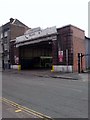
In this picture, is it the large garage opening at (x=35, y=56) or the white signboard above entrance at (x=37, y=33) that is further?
the large garage opening at (x=35, y=56)

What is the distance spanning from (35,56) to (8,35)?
27.0 ft

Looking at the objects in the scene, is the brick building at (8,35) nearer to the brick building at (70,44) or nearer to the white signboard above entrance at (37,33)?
the white signboard above entrance at (37,33)

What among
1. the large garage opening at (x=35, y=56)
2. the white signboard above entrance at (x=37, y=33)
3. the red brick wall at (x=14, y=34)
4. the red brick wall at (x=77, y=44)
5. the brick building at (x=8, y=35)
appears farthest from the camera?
the brick building at (x=8, y=35)

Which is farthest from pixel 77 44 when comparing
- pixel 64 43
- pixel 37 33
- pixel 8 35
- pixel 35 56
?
pixel 8 35

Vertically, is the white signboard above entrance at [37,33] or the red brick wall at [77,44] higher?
the white signboard above entrance at [37,33]

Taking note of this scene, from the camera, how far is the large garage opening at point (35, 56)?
50.2m

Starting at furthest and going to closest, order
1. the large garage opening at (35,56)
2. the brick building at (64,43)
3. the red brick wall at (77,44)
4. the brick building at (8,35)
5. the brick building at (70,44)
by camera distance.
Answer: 1. the brick building at (8,35)
2. the large garage opening at (35,56)
3. the red brick wall at (77,44)
4. the brick building at (64,43)
5. the brick building at (70,44)

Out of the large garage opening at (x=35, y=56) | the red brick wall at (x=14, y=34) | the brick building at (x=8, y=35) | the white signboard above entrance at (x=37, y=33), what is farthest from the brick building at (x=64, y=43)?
the brick building at (x=8, y=35)

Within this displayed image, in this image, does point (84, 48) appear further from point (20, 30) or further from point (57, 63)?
point (20, 30)

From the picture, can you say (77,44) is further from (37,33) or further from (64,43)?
(37,33)

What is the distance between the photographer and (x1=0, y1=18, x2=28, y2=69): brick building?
52.7m

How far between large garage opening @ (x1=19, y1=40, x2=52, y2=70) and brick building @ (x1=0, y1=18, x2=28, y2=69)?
3.16 meters

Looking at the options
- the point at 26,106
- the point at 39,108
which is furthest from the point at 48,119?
the point at 26,106

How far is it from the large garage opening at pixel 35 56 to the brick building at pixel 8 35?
10.4 feet
